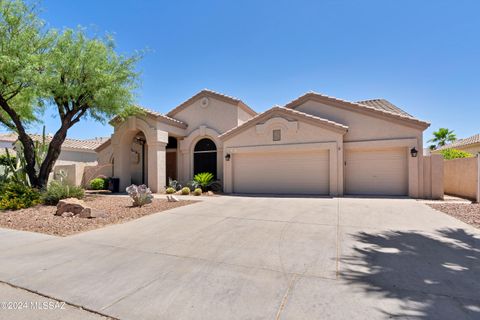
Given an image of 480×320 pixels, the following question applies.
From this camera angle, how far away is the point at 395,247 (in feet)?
17.6

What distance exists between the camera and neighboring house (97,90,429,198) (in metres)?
13.6

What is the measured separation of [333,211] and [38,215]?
10.6m

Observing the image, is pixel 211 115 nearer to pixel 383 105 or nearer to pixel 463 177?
pixel 383 105

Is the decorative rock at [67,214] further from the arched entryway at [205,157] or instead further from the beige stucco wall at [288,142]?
the arched entryway at [205,157]

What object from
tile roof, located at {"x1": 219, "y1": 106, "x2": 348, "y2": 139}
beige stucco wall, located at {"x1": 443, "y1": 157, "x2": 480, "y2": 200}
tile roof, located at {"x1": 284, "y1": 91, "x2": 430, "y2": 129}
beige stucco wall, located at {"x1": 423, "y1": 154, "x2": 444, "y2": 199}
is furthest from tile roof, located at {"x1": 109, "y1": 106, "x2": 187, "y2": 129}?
beige stucco wall, located at {"x1": 443, "y1": 157, "x2": 480, "y2": 200}

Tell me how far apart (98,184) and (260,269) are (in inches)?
702

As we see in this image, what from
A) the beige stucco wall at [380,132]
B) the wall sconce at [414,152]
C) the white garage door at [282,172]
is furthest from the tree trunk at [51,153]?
the wall sconce at [414,152]

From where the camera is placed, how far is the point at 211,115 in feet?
59.7

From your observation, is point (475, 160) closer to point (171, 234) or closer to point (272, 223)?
point (272, 223)

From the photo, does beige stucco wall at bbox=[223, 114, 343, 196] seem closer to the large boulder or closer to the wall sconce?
the wall sconce

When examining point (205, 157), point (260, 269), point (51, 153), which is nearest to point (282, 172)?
point (205, 157)

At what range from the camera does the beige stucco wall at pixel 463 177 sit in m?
12.0

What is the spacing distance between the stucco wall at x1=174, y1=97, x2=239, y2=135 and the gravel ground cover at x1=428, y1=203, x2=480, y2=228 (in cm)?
1217

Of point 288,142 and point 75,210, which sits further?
point 288,142
